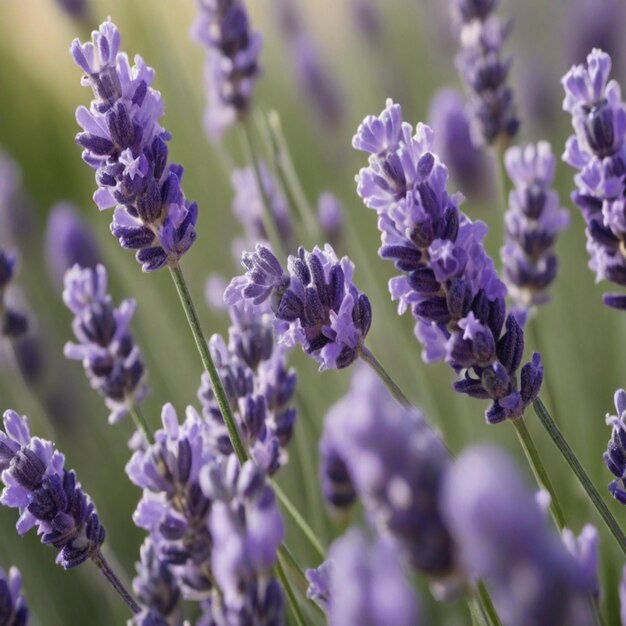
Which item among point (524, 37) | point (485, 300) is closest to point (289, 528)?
point (485, 300)

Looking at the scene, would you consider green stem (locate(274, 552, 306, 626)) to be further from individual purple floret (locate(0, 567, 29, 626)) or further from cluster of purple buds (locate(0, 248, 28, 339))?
cluster of purple buds (locate(0, 248, 28, 339))

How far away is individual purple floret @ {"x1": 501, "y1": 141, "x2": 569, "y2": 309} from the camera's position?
4.23 feet

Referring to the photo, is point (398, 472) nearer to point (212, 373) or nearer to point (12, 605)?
point (212, 373)

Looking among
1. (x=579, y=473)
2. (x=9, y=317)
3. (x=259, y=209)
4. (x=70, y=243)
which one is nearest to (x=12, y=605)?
(x=579, y=473)

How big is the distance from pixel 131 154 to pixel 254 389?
1.09ft

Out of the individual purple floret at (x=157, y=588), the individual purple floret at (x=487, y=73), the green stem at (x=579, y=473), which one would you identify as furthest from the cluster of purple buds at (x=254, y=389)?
the individual purple floret at (x=487, y=73)

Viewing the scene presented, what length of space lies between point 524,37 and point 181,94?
143 cm

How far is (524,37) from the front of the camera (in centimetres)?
320

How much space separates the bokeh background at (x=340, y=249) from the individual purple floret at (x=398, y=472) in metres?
0.92

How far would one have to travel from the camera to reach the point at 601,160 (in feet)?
3.24

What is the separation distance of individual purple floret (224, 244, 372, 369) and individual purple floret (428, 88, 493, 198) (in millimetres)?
1358

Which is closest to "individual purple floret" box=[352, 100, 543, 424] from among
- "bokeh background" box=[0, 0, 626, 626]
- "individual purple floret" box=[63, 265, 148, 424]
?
"individual purple floret" box=[63, 265, 148, 424]

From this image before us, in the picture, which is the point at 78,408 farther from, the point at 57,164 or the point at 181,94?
the point at 57,164

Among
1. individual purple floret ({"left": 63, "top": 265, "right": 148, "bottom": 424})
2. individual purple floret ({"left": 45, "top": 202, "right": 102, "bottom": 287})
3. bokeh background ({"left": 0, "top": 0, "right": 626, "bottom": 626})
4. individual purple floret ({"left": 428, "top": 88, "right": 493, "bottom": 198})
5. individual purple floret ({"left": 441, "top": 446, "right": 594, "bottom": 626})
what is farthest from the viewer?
individual purple floret ({"left": 428, "top": 88, "right": 493, "bottom": 198})
